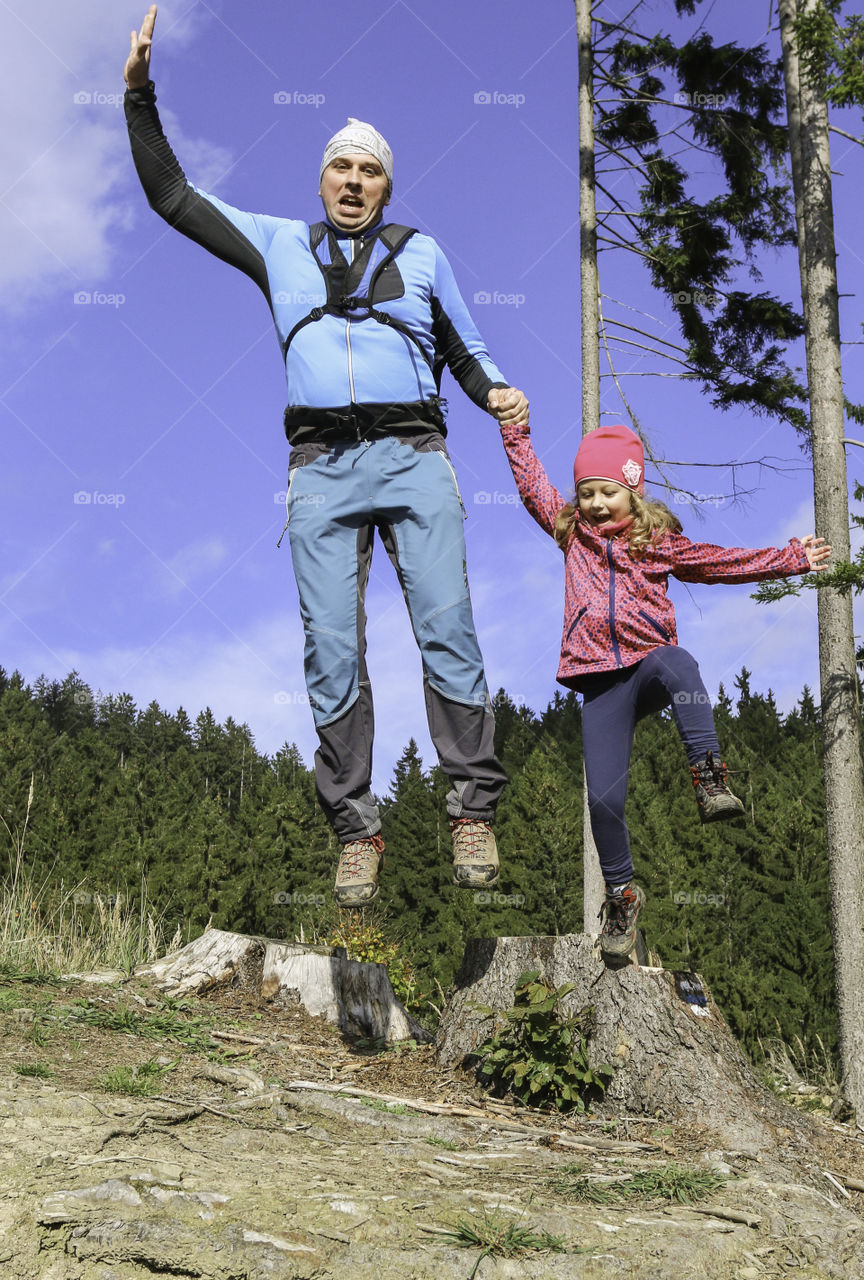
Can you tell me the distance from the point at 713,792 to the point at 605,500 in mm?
1258

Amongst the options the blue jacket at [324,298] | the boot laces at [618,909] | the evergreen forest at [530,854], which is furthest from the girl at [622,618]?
the evergreen forest at [530,854]

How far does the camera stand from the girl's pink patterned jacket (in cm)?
415

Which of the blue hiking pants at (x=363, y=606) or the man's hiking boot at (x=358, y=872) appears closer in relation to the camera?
the man's hiking boot at (x=358, y=872)

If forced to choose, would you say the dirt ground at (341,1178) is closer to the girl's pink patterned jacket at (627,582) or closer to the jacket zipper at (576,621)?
the girl's pink patterned jacket at (627,582)

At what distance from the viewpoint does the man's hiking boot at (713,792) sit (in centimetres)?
375

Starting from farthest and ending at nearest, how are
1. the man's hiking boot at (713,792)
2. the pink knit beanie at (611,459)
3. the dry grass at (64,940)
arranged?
1. the dry grass at (64,940)
2. the pink knit beanie at (611,459)
3. the man's hiking boot at (713,792)

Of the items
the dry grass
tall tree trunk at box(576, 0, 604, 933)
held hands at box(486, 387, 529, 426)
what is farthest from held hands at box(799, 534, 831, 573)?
tall tree trunk at box(576, 0, 604, 933)

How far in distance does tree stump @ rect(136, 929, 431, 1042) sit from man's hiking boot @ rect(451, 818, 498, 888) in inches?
66.9

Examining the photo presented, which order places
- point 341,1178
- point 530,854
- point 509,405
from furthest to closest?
point 530,854, point 509,405, point 341,1178

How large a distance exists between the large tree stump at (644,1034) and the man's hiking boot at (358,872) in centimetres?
78

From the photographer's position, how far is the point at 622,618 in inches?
164

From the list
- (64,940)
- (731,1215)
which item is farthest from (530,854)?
(731,1215)

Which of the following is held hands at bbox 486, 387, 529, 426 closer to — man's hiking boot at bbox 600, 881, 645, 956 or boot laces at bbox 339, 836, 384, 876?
boot laces at bbox 339, 836, 384, 876

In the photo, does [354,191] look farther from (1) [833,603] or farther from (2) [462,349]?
(1) [833,603]
